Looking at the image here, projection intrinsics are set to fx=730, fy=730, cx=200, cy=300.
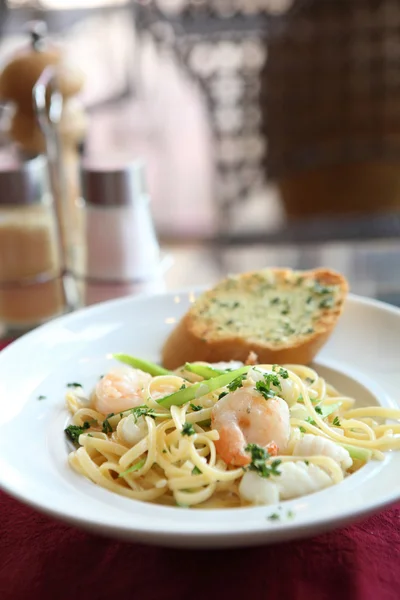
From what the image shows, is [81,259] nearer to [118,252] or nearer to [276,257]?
[118,252]

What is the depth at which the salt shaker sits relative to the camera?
2188 mm

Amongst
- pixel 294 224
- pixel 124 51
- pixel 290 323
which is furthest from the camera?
pixel 124 51

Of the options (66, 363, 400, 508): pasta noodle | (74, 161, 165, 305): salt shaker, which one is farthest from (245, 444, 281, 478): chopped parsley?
(74, 161, 165, 305): salt shaker

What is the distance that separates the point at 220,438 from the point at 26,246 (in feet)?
3.81

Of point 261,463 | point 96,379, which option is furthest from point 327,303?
point 261,463

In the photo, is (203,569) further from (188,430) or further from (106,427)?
(106,427)

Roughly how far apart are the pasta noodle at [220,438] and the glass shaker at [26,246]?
0.83 meters

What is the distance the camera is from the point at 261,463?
1.14 m

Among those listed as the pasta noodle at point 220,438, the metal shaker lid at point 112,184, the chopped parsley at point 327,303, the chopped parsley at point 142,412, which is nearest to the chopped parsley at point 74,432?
the pasta noodle at point 220,438

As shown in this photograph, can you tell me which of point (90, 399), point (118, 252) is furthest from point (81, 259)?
point (90, 399)

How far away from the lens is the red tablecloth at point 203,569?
1077 mm

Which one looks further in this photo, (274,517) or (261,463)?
(261,463)

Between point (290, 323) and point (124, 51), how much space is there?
19.2 ft

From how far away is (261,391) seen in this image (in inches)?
49.6
